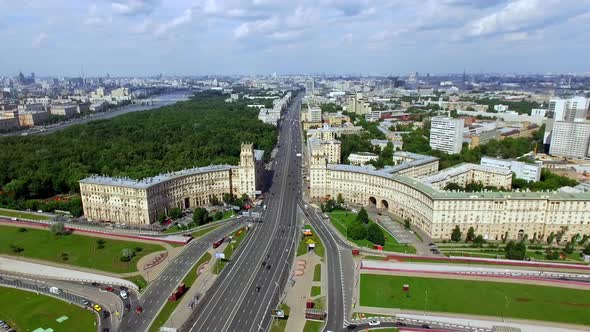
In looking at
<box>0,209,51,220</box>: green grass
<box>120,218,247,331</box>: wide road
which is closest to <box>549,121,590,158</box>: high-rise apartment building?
<box>120,218,247,331</box>: wide road

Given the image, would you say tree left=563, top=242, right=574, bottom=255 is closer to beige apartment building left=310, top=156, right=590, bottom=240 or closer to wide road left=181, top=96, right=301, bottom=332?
beige apartment building left=310, top=156, right=590, bottom=240

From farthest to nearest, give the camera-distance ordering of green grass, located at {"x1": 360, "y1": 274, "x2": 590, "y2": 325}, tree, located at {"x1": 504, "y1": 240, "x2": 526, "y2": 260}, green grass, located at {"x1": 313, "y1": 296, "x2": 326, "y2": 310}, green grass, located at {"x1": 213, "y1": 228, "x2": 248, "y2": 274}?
tree, located at {"x1": 504, "y1": 240, "x2": 526, "y2": 260}
green grass, located at {"x1": 213, "y1": 228, "x2": 248, "y2": 274}
green grass, located at {"x1": 313, "y1": 296, "x2": 326, "y2": 310}
green grass, located at {"x1": 360, "y1": 274, "x2": 590, "y2": 325}

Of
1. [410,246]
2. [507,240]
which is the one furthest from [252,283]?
[507,240]

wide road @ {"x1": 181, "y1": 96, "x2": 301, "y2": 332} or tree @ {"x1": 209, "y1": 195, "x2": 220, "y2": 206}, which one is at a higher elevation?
tree @ {"x1": 209, "y1": 195, "x2": 220, "y2": 206}

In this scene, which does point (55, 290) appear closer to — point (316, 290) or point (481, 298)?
point (316, 290)

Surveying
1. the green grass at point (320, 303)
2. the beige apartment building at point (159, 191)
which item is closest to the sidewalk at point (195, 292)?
the green grass at point (320, 303)

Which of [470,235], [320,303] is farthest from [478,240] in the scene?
[320,303]
